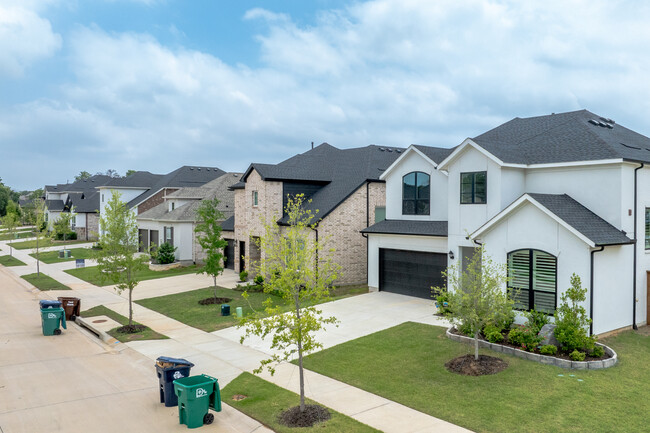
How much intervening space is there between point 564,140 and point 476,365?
34.3 ft

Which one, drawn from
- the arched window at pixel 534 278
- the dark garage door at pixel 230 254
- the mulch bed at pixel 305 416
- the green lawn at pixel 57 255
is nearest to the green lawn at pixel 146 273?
the dark garage door at pixel 230 254

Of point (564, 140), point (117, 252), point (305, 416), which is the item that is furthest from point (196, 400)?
point (564, 140)

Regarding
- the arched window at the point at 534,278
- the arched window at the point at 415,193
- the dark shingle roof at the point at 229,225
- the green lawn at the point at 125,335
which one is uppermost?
the arched window at the point at 415,193

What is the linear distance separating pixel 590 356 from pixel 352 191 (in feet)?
50.4

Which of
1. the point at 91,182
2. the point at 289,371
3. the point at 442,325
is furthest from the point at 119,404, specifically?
the point at 91,182

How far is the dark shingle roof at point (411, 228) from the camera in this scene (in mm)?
20972

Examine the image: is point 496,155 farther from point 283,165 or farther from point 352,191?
point 283,165

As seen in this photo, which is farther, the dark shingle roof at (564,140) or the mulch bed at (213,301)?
the mulch bed at (213,301)

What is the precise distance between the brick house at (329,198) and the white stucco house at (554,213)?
16.0 feet

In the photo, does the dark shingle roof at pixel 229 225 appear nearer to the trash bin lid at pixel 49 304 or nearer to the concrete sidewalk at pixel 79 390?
the trash bin lid at pixel 49 304

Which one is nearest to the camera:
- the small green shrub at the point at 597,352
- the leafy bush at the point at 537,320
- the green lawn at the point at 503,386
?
the green lawn at the point at 503,386

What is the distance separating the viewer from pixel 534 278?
15875 mm

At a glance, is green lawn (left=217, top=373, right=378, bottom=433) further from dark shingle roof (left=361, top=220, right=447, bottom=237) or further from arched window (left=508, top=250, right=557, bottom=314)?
dark shingle roof (left=361, top=220, right=447, bottom=237)

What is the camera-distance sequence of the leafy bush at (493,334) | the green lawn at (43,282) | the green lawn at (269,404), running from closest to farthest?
1. the green lawn at (269,404)
2. the leafy bush at (493,334)
3. the green lawn at (43,282)
